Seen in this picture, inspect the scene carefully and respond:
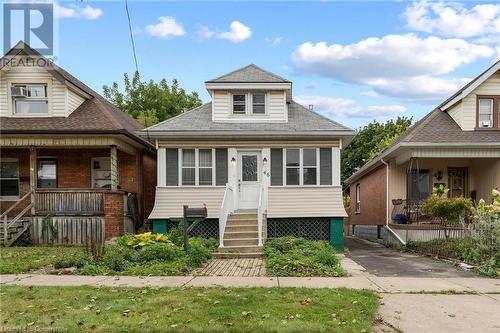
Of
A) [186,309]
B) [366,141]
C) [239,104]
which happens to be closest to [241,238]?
[239,104]

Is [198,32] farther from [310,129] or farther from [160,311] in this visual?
[160,311]

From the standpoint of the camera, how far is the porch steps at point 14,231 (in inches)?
554

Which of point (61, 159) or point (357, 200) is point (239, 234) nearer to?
point (61, 159)

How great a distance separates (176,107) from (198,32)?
24687 millimetres

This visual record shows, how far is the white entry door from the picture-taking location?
15.6 metres

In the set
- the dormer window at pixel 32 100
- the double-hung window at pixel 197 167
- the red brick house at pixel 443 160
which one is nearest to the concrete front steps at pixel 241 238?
the double-hung window at pixel 197 167

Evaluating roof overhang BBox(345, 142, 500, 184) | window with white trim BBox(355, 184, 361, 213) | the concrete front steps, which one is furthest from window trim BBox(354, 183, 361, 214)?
the concrete front steps

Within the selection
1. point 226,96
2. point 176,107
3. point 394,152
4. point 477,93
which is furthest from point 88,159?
point 176,107

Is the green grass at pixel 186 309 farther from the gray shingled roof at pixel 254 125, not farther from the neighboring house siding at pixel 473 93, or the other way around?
the neighboring house siding at pixel 473 93

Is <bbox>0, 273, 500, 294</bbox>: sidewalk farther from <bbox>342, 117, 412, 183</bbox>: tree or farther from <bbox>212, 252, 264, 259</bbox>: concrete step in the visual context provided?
<bbox>342, 117, 412, 183</bbox>: tree

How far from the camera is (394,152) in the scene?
54.8ft

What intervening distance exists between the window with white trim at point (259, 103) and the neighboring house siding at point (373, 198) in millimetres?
6281

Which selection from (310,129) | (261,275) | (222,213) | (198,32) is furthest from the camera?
(310,129)

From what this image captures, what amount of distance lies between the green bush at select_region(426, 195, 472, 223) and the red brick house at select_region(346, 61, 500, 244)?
444mm
